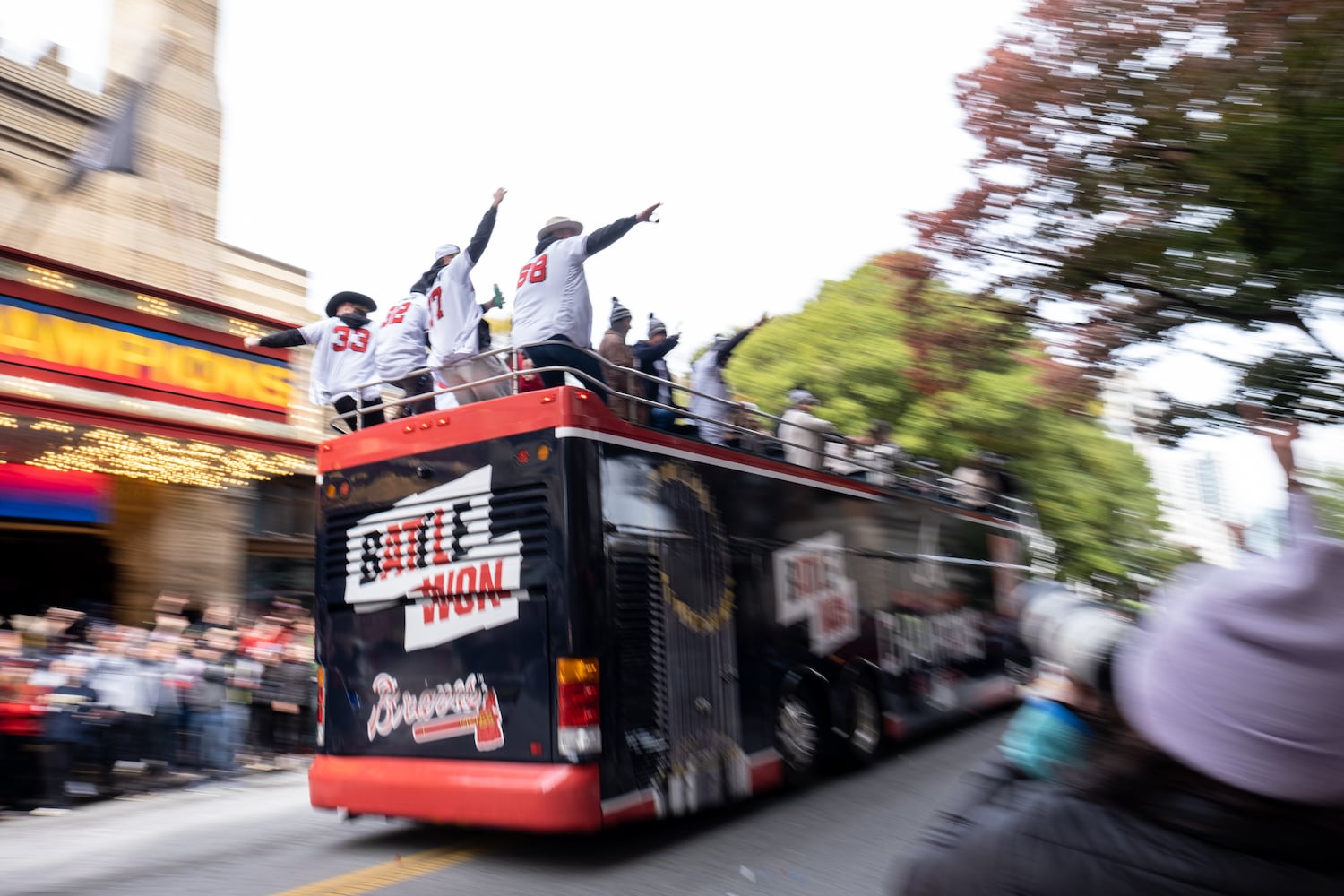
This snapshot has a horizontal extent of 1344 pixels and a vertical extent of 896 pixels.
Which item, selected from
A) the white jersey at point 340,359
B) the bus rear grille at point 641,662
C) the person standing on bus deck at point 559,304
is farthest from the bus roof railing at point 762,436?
the bus rear grille at point 641,662

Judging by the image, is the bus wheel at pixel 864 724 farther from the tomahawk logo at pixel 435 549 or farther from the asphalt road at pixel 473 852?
the tomahawk logo at pixel 435 549

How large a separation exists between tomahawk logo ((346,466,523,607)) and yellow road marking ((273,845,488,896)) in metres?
1.59

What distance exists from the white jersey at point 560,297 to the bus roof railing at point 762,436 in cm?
27

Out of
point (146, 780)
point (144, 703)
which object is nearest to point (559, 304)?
point (144, 703)

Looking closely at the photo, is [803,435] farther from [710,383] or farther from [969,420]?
[969,420]

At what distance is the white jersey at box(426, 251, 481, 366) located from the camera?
7902 millimetres

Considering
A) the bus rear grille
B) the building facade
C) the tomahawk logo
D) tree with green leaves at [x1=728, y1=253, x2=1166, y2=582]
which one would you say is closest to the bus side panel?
the bus rear grille

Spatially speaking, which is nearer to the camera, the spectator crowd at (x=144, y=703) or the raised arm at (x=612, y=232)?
the raised arm at (x=612, y=232)

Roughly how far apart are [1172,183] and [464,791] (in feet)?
18.5

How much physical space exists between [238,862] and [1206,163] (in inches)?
292

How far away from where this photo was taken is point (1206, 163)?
17.9 ft

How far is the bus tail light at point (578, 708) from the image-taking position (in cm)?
595

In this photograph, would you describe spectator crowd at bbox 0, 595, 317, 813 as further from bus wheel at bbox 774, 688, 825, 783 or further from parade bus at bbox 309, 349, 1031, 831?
bus wheel at bbox 774, 688, 825, 783

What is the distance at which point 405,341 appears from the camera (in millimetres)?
8633
